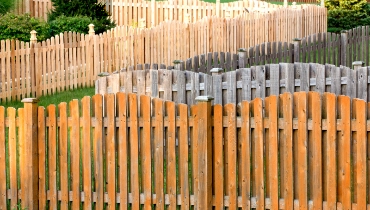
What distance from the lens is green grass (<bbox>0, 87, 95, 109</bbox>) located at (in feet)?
56.3

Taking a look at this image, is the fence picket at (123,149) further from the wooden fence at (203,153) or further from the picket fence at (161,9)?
the picket fence at (161,9)

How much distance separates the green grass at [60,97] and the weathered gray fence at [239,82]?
5218 mm

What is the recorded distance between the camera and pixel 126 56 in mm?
20672

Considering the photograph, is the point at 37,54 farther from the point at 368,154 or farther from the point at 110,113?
the point at 368,154

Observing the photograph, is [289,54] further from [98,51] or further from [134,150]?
[134,150]

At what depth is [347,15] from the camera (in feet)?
108

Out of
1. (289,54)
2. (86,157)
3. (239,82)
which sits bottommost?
(86,157)

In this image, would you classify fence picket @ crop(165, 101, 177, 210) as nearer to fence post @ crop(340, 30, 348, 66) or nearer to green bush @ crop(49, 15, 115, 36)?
fence post @ crop(340, 30, 348, 66)

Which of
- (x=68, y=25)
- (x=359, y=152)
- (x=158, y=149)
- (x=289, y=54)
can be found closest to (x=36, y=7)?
(x=68, y=25)

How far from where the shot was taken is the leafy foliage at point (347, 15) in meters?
32.7

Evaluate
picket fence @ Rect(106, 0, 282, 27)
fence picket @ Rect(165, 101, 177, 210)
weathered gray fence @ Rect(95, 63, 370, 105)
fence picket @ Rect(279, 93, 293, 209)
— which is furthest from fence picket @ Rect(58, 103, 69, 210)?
picket fence @ Rect(106, 0, 282, 27)

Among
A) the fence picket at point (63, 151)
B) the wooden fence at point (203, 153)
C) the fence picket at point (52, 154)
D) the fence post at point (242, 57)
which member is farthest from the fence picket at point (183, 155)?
the fence post at point (242, 57)

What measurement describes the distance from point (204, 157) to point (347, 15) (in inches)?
971

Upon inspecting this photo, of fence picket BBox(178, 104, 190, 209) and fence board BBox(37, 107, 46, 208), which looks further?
fence board BBox(37, 107, 46, 208)
